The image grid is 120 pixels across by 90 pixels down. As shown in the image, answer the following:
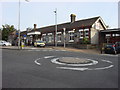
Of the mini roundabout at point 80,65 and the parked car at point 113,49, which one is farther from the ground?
the parked car at point 113,49

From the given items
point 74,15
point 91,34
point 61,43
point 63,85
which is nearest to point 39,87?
point 63,85

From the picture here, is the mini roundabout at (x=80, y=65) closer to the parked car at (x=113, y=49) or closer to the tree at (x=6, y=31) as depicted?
A: the parked car at (x=113, y=49)

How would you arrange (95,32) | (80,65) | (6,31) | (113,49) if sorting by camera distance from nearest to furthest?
(80,65)
(113,49)
(95,32)
(6,31)

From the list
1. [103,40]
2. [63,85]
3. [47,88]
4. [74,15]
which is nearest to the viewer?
[47,88]

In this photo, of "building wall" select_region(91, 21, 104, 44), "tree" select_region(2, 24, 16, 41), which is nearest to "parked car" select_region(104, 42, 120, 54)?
"building wall" select_region(91, 21, 104, 44)

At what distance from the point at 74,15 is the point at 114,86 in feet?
104

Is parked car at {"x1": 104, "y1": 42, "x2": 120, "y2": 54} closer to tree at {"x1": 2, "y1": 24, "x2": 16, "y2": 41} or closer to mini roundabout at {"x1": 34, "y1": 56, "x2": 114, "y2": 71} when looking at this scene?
mini roundabout at {"x1": 34, "y1": 56, "x2": 114, "y2": 71}

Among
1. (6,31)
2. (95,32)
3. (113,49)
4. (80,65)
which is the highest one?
(6,31)

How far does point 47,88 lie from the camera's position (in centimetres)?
442

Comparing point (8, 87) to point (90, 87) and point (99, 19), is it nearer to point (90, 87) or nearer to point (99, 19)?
point (90, 87)

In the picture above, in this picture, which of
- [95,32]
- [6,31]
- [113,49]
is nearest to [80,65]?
[113,49]

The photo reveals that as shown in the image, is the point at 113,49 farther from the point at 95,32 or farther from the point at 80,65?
the point at 80,65

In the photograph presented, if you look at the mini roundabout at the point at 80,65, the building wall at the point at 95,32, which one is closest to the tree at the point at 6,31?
the building wall at the point at 95,32

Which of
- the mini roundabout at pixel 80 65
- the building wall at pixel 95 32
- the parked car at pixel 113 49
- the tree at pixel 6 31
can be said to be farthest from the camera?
the tree at pixel 6 31
